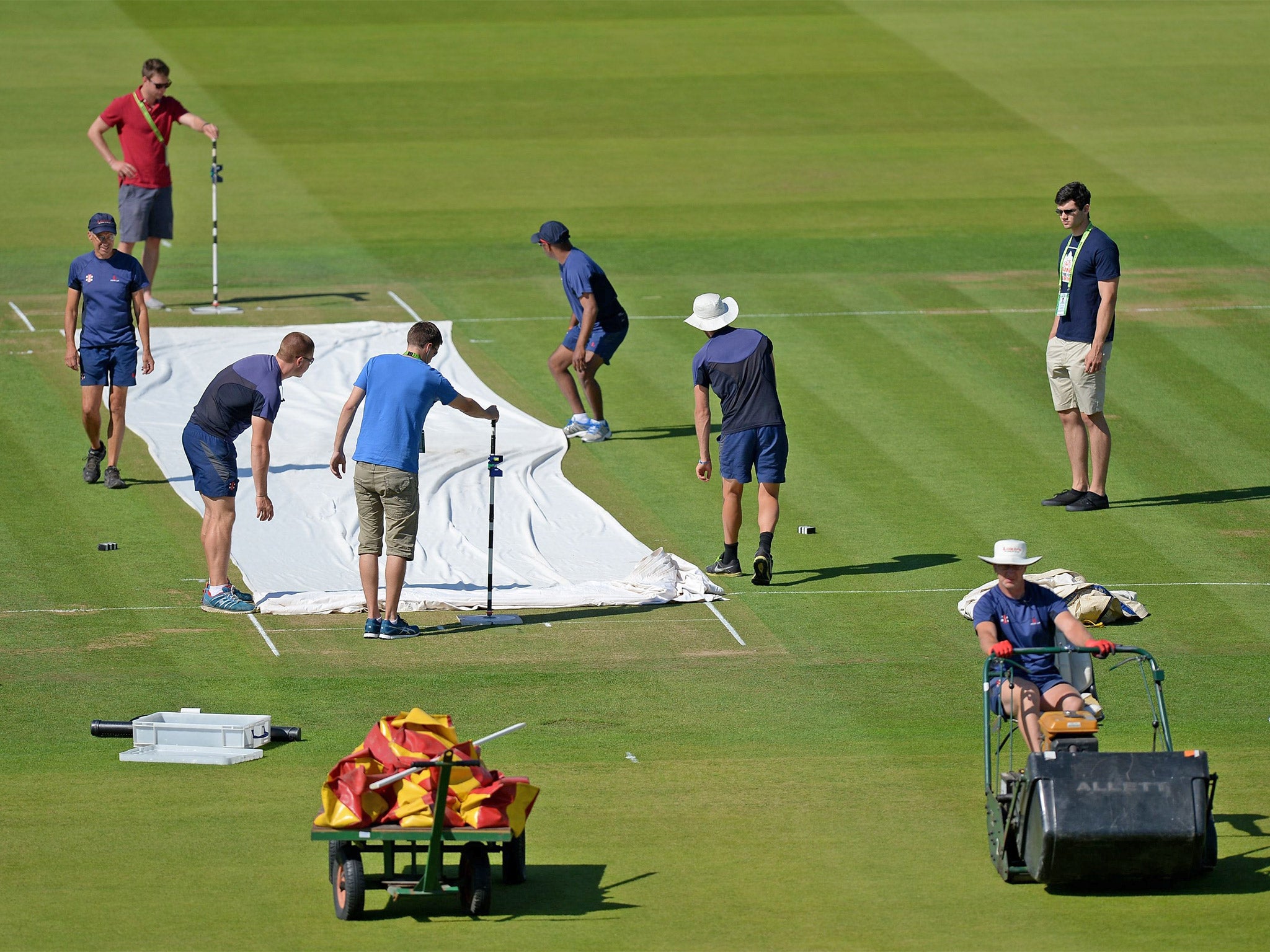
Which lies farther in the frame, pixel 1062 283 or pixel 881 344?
pixel 881 344

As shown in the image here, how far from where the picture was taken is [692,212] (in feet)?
92.6

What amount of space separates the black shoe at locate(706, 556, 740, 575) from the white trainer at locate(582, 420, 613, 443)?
150 inches

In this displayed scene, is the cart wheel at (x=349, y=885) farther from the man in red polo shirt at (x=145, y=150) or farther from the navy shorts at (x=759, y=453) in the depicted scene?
the man in red polo shirt at (x=145, y=150)

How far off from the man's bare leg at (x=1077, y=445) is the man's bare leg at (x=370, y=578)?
6230 mm

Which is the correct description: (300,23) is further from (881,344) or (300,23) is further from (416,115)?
(881,344)

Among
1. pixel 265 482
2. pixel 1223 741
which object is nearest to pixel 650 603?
pixel 265 482

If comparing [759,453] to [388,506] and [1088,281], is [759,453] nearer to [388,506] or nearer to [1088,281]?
[388,506]

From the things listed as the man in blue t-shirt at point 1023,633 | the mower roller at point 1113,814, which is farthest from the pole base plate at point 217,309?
the mower roller at point 1113,814

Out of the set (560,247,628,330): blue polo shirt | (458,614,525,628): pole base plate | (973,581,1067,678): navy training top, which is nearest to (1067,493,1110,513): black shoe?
(560,247,628,330): blue polo shirt

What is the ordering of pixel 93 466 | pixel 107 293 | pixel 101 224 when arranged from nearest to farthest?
pixel 101 224
pixel 107 293
pixel 93 466

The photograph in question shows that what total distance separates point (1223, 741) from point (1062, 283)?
5913mm

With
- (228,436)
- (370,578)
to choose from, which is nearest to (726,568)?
(370,578)

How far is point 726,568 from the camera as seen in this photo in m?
15.0

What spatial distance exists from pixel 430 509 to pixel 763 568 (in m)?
3.17
